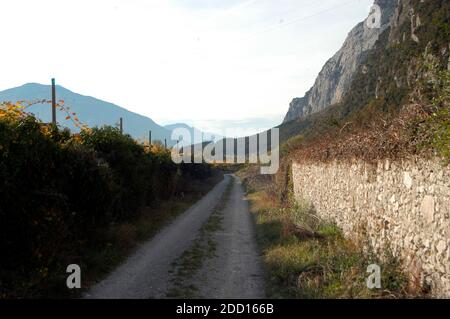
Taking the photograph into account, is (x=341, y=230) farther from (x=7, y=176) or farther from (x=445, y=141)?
(x=7, y=176)

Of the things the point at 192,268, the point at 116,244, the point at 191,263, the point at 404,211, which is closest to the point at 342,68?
the point at 116,244

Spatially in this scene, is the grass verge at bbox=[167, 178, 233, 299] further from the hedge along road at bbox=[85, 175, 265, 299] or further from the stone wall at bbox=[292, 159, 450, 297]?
the stone wall at bbox=[292, 159, 450, 297]

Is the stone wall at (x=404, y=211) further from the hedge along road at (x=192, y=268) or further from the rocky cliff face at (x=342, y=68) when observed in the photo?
the rocky cliff face at (x=342, y=68)

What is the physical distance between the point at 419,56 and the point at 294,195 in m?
14.1

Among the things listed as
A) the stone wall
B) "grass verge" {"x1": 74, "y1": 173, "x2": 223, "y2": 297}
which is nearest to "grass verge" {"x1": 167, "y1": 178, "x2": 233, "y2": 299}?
"grass verge" {"x1": 74, "y1": 173, "x2": 223, "y2": 297}

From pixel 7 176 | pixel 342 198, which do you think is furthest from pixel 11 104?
pixel 342 198

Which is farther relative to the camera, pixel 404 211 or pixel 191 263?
pixel 191 263

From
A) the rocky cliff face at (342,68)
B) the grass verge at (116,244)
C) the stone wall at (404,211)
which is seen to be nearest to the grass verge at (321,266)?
the stone wall at (404,211)

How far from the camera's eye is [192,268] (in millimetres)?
8945

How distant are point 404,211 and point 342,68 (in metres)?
159

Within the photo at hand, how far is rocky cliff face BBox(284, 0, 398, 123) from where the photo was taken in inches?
5300

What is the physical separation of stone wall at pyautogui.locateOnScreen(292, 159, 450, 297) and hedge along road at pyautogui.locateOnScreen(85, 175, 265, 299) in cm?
258

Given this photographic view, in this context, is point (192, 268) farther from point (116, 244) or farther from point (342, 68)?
point (342, 68)

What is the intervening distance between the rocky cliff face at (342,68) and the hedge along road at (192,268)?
122 m
